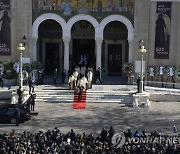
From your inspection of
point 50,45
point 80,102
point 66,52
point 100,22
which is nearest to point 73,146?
point 80,102

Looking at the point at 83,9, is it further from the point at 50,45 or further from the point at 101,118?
the point at 101,118

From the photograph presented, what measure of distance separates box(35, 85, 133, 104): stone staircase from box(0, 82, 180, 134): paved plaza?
0.66 meters

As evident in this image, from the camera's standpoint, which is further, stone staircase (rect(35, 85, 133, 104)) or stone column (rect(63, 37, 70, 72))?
stone column (rect(63, 37, 70, 72))

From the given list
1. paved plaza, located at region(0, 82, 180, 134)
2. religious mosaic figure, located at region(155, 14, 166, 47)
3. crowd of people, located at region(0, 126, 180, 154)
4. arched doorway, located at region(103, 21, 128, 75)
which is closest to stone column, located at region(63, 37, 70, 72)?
arched doorway, located at region(103, 21, 128, 75)

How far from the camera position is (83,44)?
170 ft

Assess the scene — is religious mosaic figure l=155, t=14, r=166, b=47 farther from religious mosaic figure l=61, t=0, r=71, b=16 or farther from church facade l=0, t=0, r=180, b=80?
religious mosaic figure l=61, t=0, r=71, b=16

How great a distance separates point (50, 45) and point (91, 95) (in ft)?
37.1

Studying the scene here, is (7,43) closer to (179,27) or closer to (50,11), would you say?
(50,11)

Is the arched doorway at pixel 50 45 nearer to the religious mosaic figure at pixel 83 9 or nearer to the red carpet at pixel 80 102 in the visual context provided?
the religious mosaic figure at pixel 83 9

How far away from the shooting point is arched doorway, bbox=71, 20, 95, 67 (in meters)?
49.7

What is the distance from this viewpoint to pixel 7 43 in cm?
4547

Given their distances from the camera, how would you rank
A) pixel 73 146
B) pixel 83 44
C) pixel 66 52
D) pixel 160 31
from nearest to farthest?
pixel 73 146, pixel 160 31, pixel 66 52, pixel 83 44

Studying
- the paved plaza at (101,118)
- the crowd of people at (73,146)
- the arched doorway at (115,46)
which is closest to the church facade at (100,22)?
the arched doorway at (115,46)

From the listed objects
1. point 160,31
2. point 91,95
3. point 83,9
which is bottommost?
point 91,95
